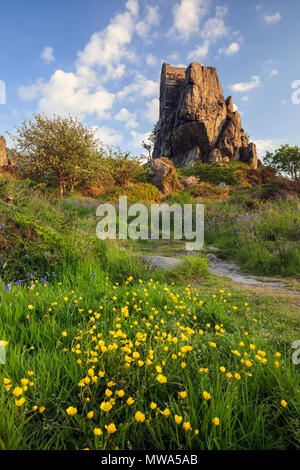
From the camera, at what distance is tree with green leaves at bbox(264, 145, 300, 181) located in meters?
47.2

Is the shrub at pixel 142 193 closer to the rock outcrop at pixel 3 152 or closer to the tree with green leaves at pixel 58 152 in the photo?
the tree with green leaves at pixel 58 152

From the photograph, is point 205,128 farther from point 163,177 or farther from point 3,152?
point 3,152

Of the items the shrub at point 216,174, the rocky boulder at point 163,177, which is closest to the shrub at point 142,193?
the rocky boulder at point 163,177

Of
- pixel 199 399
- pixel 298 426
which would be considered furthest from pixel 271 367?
pixel 199 399

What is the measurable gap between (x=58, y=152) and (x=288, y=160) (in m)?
49.2

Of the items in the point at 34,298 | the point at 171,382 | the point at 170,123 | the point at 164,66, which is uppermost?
the point at 164,66

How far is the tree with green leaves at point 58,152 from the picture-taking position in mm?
14008

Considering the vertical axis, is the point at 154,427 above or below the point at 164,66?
below

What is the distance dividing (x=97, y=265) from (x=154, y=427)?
279cm

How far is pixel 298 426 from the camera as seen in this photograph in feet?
4.07

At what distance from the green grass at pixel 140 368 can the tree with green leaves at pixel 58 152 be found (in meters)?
→ 12.0

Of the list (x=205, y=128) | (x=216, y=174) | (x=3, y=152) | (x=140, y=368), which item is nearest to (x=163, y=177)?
(x=216, y=174)

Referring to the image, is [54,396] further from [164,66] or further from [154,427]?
[164,66]

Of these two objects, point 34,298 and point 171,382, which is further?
point 34,298
